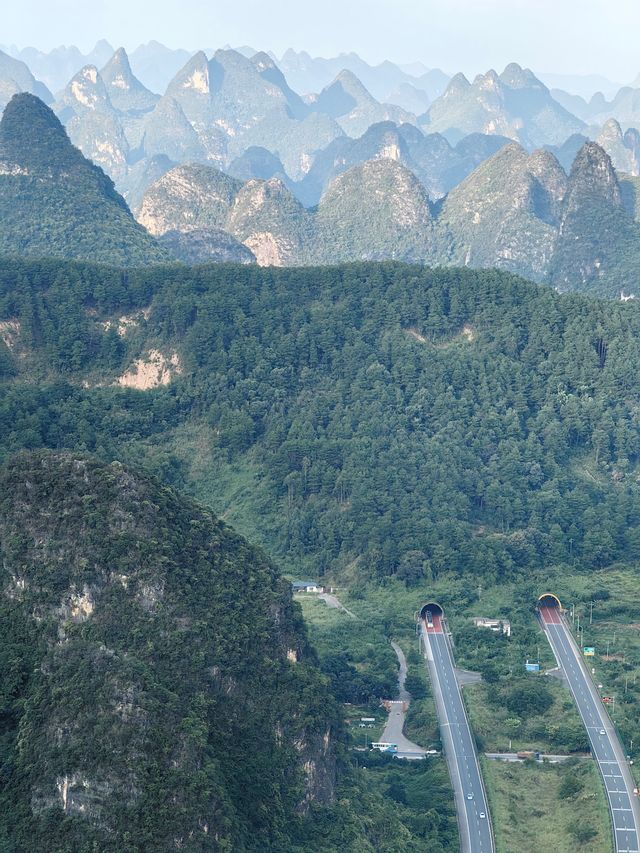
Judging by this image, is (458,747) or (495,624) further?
(495,624)

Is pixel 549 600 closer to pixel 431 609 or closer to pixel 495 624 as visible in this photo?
pixel 495 624

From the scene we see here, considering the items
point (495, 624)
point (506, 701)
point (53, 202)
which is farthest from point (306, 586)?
point (53, 202)

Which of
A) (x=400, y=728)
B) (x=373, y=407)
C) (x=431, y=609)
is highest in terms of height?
(x=373, y=407)

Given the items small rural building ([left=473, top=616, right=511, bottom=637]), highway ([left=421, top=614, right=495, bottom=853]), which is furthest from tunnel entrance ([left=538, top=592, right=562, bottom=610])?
highway ([left=421, top=614, right=495, bottom=853])

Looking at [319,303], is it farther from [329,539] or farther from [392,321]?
[329,539]

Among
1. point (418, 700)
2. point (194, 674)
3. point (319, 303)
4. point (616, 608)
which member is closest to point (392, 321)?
point (319, 303)
